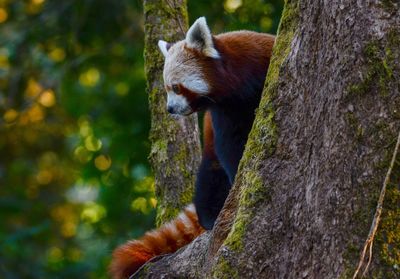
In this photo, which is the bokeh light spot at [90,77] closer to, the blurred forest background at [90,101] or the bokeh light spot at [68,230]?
the blurred forest background at [90,101]

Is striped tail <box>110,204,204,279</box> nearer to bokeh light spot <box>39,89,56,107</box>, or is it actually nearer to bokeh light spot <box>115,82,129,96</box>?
bokeh light spot <box>115,82,129,96</box>

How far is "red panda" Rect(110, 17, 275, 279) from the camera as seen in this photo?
5.71 m

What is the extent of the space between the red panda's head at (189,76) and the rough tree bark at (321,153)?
155 centimetres

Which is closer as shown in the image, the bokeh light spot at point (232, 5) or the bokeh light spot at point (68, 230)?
the bokeh light spot at point (232, 5)

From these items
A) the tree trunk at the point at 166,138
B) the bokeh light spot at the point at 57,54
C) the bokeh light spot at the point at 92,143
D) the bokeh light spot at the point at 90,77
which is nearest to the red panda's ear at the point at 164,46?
the tree trunk at the point at 166,138

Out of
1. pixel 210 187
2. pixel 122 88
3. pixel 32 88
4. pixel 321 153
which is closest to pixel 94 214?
pixel 122 88

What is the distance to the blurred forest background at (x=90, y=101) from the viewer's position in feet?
31.4

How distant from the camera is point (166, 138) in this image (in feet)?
21.0

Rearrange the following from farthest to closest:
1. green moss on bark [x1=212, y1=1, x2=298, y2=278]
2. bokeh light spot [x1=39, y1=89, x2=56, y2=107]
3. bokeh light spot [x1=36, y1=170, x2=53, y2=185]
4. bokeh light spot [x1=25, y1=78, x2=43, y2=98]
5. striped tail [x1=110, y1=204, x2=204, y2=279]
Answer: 1. bokeh light spot [x1=36, y1=170, x2=53, y2=185]
2. bokeh light spot [x1=39, y1=89, x2=56, y2=107]
3. bokeh light spot [x1=25, y1=78, x2=43, y2=98]
4. striped tail [x1=110, y1=204, x2=204, y2=279]
5. green moss on bark [x1=212, y1=1, x2=298, y2=278]

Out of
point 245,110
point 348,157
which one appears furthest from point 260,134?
point 245,110

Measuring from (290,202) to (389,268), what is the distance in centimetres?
65

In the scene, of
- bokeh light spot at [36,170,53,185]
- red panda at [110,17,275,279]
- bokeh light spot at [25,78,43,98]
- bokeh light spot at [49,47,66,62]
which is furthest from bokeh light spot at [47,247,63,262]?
red panda at [110,17,275,279]

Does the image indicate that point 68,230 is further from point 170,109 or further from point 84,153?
point 170,109

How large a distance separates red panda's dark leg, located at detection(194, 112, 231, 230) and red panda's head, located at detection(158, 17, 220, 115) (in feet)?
1.18
